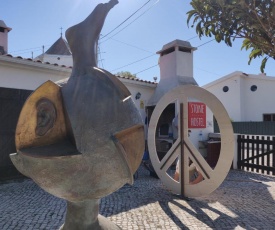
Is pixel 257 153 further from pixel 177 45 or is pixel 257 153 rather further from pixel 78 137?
pixel 78 137

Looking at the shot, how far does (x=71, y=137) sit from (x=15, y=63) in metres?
6.38

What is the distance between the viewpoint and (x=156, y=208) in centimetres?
548

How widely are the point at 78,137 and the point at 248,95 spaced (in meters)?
23.5

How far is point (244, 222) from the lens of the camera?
4816 millimetres

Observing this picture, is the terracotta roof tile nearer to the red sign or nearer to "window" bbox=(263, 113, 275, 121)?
"window" bbox=(263, 113, 275, 121)

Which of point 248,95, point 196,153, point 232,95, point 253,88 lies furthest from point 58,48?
point 196,153

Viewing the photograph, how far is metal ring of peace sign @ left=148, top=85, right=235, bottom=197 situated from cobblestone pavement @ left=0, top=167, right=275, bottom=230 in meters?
0.33

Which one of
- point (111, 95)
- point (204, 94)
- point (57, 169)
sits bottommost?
point (57, 169)

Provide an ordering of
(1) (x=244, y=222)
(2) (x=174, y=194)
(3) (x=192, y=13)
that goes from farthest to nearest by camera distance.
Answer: (3) (x=192, y=13)
(2) (x=174, y=194)
(1) (x=244, y=222)

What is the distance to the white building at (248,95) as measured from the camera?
2238 cm

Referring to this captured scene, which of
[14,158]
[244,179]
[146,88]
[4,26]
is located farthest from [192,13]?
[14,158]

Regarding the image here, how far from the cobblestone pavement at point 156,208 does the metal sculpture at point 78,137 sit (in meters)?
2.34

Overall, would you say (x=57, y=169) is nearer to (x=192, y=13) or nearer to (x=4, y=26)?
(x=192, y=13)

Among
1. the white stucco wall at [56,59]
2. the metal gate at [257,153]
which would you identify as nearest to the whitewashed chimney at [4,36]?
the metal gate at [257,153]
